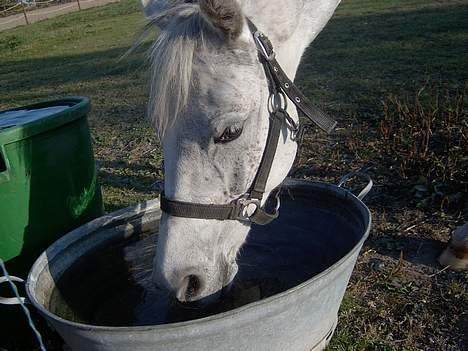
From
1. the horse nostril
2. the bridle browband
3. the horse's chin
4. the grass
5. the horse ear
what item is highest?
the horse ear

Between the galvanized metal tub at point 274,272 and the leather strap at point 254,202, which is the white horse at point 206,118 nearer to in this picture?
the leather strap at point 254,202

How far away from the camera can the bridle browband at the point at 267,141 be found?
1.73 metres

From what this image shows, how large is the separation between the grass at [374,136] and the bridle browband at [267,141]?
552 millimetres

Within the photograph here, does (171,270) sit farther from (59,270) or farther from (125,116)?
(125,116)

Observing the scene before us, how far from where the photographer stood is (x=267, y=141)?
6.03 ft

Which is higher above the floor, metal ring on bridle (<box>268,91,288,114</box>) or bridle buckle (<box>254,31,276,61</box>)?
bridle buckle (<box>254,31,276,61</box>)

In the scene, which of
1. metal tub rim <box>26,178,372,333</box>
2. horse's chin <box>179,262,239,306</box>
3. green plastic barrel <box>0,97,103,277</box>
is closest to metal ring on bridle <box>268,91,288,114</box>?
metal tub rim <box>26,178,372,333</box>

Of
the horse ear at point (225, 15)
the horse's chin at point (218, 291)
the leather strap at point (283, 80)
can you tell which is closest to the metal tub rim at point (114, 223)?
the leather strap at point (283, 80)

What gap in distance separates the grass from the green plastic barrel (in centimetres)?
46

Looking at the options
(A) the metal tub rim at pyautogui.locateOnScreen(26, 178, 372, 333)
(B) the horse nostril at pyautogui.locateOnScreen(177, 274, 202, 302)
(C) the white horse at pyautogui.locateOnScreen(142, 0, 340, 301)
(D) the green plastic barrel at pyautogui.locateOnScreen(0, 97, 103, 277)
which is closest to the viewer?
(A) the metal tub rim at pyautogui.locateOnScreen(26, 178, 372, 333)

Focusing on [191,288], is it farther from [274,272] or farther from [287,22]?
[287,22]

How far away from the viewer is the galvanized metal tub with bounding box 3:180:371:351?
4.36 feet

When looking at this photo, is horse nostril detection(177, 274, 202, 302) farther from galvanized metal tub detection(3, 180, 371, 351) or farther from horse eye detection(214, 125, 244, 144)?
horse eye detection(214, 125, 244, 144)

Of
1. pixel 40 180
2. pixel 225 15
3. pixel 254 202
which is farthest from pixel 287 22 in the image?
pixel 40 180
